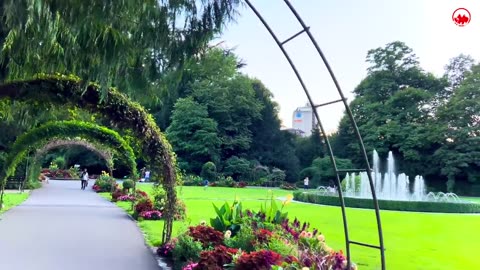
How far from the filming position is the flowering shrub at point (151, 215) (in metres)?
14.4

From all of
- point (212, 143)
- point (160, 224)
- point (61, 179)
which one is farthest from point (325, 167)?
point (160, 224)

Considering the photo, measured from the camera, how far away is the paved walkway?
24.6ft

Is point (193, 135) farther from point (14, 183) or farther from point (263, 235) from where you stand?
point (263, 235)

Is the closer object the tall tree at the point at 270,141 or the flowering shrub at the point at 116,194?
the flowering shrub at the point at 116,194

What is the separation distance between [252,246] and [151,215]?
863 centimetres

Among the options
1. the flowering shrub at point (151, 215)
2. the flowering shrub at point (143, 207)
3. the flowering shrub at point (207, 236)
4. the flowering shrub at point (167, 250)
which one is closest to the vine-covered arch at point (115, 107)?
the flowering shrub at point (167, 250)

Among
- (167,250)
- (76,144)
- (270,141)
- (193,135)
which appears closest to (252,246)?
(167,250)

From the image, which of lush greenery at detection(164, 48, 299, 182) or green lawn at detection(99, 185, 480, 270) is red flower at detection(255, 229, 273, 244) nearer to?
green lawn at detection(99, 185, 480, 270)

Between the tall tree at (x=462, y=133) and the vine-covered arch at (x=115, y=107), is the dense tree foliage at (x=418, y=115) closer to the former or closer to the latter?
the tall tree at (x=462, y=133)

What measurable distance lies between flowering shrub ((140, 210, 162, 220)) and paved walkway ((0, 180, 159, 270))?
44 cm

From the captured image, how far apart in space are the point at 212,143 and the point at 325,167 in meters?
12.2

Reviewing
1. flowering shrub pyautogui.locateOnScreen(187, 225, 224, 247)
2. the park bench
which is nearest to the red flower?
flowering shrub pyautogui.locateOnScreen(187, 225, 224, 247)

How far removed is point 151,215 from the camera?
1446 cm

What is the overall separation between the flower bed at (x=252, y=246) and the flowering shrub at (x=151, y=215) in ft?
19.7
